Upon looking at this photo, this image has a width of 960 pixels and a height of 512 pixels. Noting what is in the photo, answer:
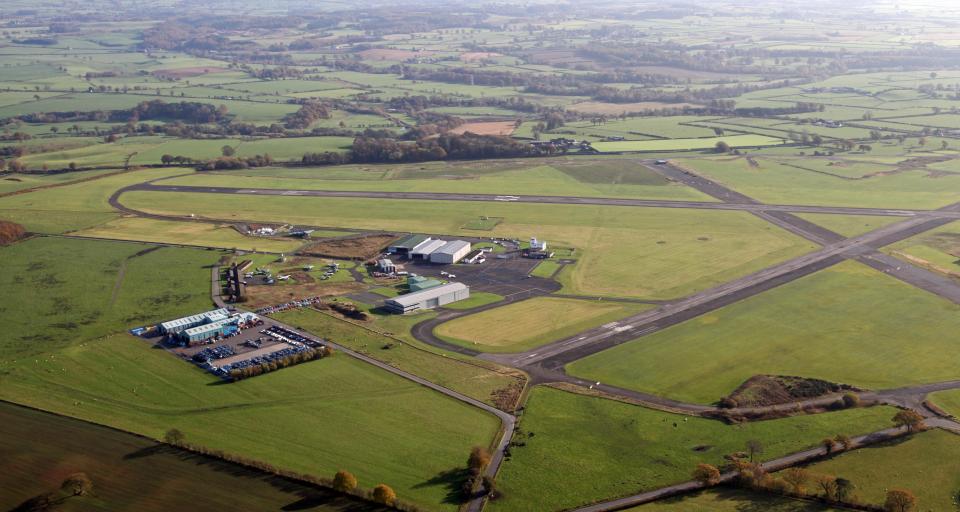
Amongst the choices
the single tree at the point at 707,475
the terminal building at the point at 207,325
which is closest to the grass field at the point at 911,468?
the single tree at the point at 707,475

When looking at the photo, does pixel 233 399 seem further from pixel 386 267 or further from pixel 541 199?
pixel 541 199

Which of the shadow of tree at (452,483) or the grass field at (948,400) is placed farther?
the grass field at (948,400)

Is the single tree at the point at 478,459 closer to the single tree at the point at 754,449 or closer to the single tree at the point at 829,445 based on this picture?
the single tree at the point at 754,449

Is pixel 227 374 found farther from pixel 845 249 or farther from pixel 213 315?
pixel 845 249

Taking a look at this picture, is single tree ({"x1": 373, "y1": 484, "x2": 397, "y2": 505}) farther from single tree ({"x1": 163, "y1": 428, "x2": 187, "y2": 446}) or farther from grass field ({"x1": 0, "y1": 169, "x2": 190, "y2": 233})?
grass field ({"x1": 0, "y1": 169, "x2": 190, "y2": 233})

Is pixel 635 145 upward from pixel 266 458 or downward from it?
upward

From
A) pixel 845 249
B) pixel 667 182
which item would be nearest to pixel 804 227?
pixel 845 249
